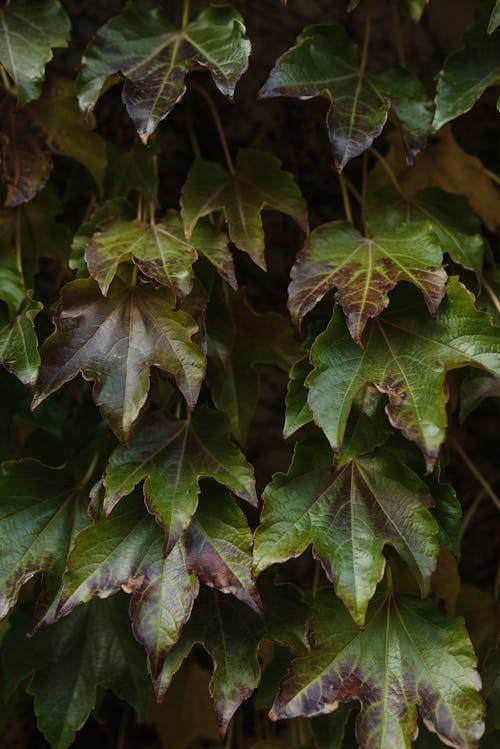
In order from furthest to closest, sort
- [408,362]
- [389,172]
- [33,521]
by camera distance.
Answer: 1. [389,172]
2. [33,521]
3. [408,362]

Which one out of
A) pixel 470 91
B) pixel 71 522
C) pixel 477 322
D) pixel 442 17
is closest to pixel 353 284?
pixel 477 322

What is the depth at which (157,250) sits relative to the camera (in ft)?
3.03

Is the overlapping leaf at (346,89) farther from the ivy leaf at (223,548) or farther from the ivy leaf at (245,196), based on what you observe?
the ivy leaf at (223,548)

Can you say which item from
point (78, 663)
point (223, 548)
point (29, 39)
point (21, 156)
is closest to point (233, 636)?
point (223, 548)


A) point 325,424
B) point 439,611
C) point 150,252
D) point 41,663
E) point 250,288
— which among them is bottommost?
point 41,663

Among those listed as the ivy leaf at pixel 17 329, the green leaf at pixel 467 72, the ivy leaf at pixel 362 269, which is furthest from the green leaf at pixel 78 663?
the green leaf at pixel 467 72

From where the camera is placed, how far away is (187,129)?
124cm

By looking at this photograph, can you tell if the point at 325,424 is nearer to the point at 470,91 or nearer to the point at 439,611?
the point at 439,611

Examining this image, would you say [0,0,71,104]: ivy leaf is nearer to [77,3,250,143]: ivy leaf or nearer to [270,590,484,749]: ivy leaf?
[77,3,250,143]: ivy leaf

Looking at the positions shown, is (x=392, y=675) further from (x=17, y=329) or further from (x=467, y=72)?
(x=467, y=72)

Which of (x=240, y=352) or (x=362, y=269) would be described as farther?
(x=240, y=352)

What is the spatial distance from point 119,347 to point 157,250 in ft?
0.40

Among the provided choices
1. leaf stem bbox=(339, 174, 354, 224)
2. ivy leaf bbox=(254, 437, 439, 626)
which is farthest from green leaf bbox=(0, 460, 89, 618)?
leaf stem bbox=(339, 174, 354, 224)

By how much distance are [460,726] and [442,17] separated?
3.19 feet
